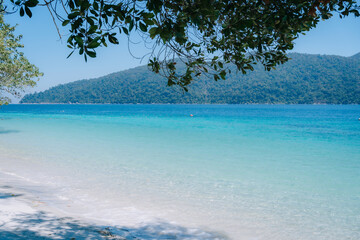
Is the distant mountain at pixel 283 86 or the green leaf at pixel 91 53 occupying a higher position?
the distant mountain at pixel 283 86

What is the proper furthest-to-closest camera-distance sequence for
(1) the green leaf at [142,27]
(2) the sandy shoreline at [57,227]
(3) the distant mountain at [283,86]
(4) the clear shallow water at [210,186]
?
(3) the distant mountain at [283,86] < (4) the clear shallow water at [210,186] < (2) the sandy shoreline at [57,227] < (1) the green leaf at [142,27]

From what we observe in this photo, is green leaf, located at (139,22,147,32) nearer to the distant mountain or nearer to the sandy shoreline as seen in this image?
the sandy shoreline

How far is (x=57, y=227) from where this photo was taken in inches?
205

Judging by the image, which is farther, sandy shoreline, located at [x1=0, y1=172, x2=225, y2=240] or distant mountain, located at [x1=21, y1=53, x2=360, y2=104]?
distant mountain, located at [x1=21, y1=53, x2=360, y2=104]

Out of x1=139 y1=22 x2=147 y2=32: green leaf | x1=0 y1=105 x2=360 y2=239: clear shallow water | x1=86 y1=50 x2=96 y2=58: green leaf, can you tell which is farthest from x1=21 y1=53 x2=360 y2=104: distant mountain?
x1=86 y1=50 x2=96 y2=58: green leaf

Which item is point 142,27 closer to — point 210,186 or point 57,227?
point 57,227

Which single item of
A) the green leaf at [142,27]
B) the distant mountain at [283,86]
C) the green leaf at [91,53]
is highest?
the distant mountain at [283,86]

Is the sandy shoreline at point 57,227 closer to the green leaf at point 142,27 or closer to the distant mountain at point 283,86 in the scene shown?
the green leaf at point 142,27

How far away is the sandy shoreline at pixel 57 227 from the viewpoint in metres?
4.80

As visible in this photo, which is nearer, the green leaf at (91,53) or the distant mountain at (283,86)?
the green leaf at (91,53)

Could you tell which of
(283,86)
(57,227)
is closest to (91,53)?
(57,227)

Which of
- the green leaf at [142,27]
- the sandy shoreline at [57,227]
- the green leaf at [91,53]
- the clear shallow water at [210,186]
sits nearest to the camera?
the green leaf at [91,53]

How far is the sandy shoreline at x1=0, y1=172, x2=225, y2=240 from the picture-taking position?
15.7 ft

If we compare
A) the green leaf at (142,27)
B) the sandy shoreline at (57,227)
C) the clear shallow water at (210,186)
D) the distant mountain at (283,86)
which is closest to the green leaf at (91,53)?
the green leaf at (142,27)
